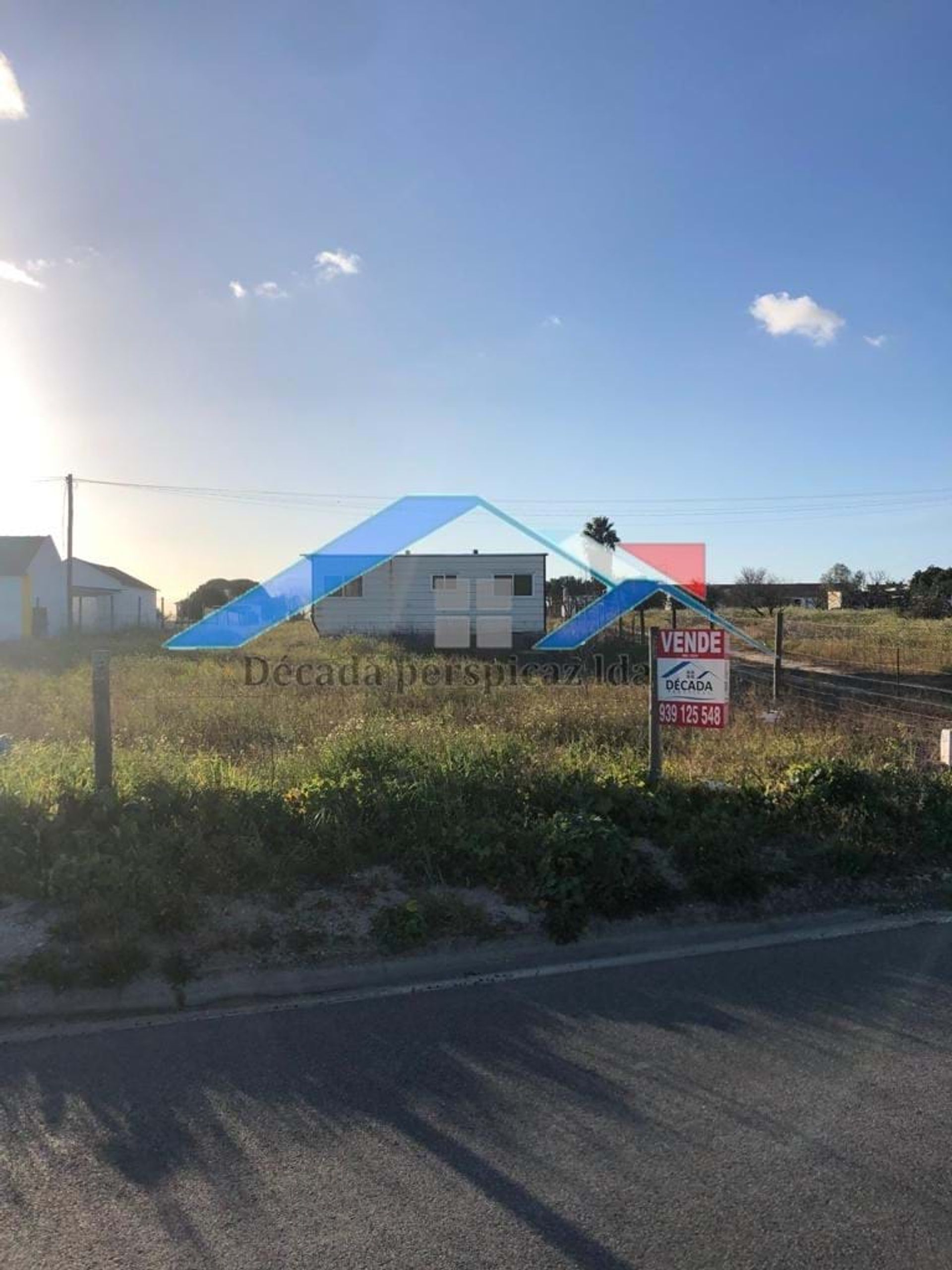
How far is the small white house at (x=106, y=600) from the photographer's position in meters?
46.7

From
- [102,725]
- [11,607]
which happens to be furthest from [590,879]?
[11,607]

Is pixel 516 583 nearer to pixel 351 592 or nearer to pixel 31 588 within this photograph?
pixel 351 592

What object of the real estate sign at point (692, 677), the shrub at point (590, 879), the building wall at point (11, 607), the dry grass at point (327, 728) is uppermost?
the building wall at point (11, 607)

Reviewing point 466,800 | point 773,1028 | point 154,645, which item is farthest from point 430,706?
point 154,645

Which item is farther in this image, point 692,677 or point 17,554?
point 17,554

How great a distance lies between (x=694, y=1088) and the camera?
2938 mm

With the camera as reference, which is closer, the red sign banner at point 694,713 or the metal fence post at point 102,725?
the metal fence post at point 102,725

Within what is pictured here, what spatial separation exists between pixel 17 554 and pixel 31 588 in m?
1.72

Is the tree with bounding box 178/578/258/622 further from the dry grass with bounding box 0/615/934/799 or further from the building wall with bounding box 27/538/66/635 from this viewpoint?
the dry grass with bounding box 0/615/934/799

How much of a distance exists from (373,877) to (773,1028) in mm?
2230

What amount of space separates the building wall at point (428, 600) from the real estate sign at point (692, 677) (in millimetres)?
21596

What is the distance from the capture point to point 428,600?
29031 millimetres

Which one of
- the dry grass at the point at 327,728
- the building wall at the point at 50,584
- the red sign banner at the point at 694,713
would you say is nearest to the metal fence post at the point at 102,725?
the dry grass at the point at 327,728

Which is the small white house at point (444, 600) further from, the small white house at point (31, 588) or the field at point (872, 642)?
the small white house at point (31, 588)
